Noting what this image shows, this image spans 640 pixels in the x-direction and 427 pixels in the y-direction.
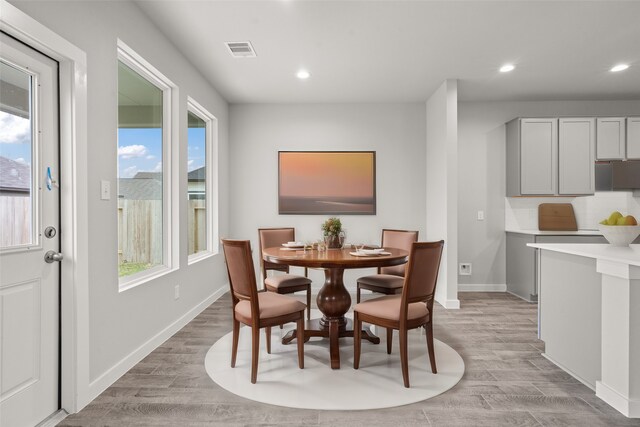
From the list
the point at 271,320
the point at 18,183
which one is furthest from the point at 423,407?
the point at 18,183

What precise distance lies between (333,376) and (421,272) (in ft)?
3.06

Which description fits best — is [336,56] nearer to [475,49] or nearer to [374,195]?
[475,49]

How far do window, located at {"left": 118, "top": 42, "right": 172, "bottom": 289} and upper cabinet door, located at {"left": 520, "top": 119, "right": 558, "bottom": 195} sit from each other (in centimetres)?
435

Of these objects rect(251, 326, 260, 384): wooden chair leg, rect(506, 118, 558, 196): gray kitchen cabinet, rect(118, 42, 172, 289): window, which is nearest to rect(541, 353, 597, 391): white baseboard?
rect(251, 326, 260, 384): wooden chair leg

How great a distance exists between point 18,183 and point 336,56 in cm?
283

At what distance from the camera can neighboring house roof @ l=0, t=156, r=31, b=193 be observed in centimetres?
162

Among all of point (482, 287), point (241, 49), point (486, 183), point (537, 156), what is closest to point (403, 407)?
point (241, 49)

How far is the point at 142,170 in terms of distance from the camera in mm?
2934

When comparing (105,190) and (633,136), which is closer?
(105,190)

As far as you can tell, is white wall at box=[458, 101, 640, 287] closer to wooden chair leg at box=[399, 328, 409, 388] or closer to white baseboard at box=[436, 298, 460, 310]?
white baseboard at box=[436, 298, 460, 310]

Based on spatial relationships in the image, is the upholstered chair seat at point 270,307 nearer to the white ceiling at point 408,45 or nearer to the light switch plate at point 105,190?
the light switch plate at point 105,190

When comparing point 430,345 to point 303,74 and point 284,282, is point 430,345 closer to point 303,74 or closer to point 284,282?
point 284,282

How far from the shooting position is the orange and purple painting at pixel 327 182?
5.00 meters

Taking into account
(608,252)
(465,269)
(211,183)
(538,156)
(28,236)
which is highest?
(538,156)
